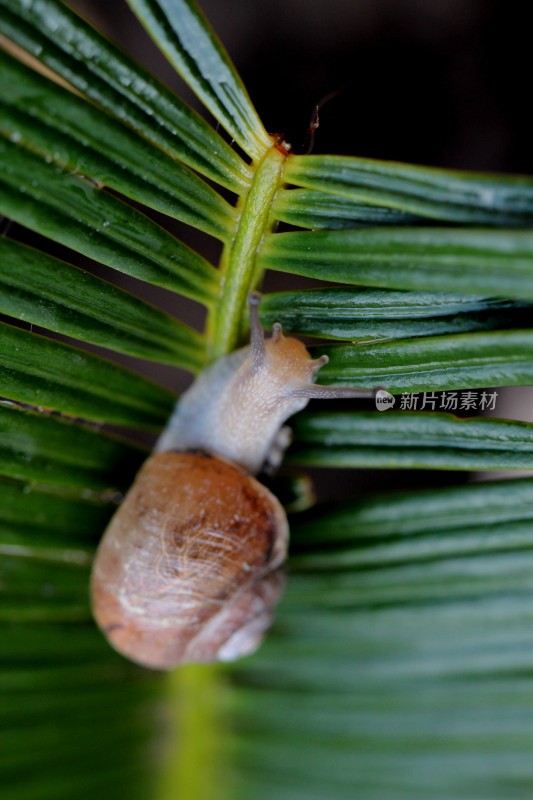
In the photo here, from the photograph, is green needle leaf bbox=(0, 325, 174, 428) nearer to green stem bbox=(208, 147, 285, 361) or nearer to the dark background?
green stem bbox=(208, 147, 285, 361)

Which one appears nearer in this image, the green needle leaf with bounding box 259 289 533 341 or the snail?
the green needle leaf with bounding box 259 289 533 341

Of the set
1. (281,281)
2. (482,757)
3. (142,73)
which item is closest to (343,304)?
(142,73)

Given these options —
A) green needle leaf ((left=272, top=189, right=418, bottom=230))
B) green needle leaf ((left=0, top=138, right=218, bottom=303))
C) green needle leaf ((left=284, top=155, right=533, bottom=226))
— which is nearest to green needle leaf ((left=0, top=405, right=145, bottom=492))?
green needle leaf ((left=0, top=138, right=218, bottom=303))

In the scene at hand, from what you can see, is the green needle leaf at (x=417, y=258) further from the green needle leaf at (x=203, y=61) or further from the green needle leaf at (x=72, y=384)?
the green needle leaf at (x=72, y=384)

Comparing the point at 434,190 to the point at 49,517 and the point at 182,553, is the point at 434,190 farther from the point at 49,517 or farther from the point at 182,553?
the point at 49,517

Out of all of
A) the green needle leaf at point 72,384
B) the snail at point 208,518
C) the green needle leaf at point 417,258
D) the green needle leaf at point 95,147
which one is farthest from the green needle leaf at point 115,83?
the green needle leaf at point 72,384

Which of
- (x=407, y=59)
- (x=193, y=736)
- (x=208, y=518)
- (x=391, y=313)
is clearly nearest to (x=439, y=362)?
(x=391, y=313)
